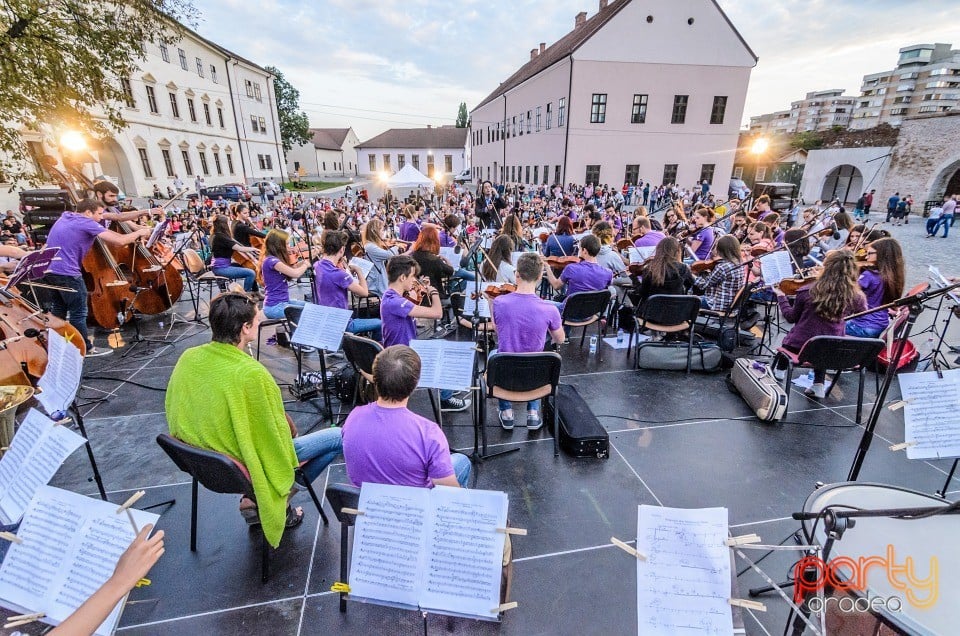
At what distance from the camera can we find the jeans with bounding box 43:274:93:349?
15.2 feet

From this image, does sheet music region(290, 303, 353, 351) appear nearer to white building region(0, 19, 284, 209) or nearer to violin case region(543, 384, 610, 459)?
violin case region(543, 384, 610, 459)

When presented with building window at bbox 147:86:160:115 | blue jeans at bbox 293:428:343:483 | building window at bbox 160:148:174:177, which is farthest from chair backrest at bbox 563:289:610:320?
building window at bbox 147:86:160:115

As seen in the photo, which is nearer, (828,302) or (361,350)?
(361,350)

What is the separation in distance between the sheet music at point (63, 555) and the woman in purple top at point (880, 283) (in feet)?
19.2

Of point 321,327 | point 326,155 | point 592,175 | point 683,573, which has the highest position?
point 326,155

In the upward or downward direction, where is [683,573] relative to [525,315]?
downward

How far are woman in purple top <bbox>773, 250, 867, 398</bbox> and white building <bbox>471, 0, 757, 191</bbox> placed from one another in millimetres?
20480

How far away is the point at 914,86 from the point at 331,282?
96.8 m

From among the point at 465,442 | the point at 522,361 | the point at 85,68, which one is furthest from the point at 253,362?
the point at 85,68

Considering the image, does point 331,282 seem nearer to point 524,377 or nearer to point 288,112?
point 524,377

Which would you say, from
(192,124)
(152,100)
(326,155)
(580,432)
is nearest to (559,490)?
(580,432)

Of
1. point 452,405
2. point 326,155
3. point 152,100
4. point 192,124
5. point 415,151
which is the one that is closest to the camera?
point 452,405

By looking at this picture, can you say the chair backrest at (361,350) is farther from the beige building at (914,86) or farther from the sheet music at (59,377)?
the beige building at (914,86)

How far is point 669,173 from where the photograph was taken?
77.1 feet
